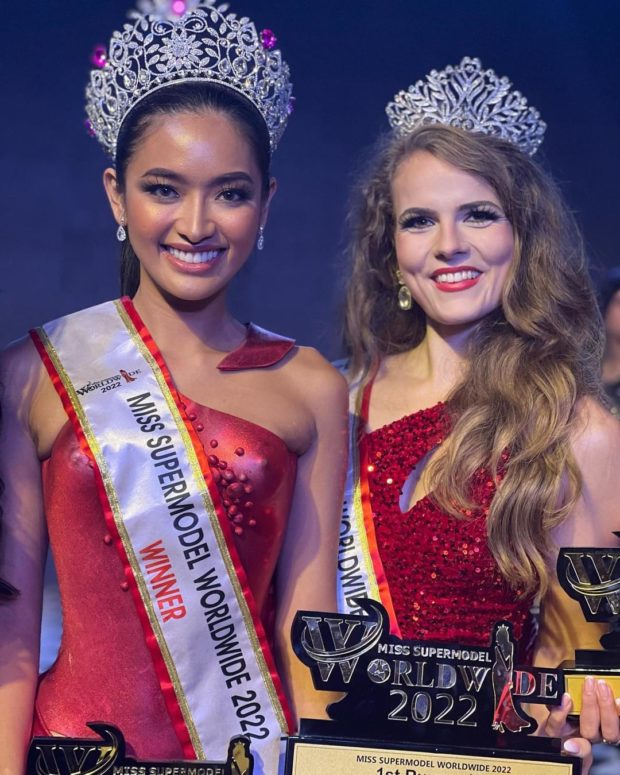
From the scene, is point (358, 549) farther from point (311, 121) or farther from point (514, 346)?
point (311, 121)

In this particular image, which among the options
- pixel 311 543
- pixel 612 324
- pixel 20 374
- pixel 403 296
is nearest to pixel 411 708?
pixel 311 543

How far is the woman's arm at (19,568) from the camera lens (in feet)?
5.65

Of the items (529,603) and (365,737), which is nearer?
(365,737)

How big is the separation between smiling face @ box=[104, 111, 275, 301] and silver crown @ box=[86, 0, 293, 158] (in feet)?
0.26

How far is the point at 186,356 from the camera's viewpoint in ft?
6.37

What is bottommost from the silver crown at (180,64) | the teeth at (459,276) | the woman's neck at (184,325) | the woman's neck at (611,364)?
the woman's neck at (184,325)

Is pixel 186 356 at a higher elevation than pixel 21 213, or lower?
lower

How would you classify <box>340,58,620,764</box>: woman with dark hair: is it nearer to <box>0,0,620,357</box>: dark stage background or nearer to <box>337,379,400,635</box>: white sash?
<box>337,379,400,635</box>: white sash

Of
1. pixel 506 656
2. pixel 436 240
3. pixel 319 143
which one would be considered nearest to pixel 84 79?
pixel 319 143

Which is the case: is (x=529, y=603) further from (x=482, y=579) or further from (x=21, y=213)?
(x=21, y=213)

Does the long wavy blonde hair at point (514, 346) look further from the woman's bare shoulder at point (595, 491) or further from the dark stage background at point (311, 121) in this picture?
the dark stage background at point (311, 121)

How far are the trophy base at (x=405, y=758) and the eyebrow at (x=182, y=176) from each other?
82 cm

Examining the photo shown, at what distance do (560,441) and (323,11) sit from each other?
1563mm

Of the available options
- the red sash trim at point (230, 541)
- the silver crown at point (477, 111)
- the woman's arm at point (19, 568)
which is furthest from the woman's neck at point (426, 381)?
the woman's arm at point (19, 568)
